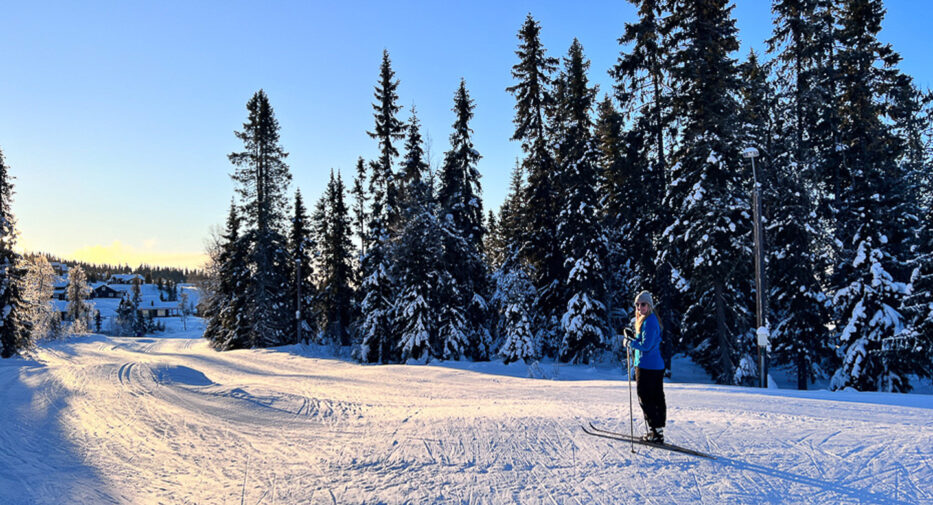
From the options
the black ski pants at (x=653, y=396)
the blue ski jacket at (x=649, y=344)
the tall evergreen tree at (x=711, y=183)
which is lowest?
the black ski pants at (x=653, y=396)

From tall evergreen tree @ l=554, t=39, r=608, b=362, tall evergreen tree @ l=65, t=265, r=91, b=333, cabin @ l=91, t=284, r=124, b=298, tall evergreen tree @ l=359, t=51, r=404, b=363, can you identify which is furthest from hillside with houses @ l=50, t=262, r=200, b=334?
tall evergreen tree @ l=554, t=39, r=608, b=362

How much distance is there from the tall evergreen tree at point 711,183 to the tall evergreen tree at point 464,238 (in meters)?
9.71

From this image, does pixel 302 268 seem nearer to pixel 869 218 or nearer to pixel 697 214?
pixel 697 214

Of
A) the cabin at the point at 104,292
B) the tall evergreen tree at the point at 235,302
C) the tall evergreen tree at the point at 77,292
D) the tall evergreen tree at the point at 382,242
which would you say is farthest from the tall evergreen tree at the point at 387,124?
the cabin at the point at 104,292

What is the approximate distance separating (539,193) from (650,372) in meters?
19.0

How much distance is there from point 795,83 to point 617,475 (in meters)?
21.9

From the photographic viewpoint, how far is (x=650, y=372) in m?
6.13

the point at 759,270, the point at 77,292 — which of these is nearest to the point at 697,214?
the point at 759,270

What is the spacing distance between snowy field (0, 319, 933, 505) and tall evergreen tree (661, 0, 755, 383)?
8215 mm

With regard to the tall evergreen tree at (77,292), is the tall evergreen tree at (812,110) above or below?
above

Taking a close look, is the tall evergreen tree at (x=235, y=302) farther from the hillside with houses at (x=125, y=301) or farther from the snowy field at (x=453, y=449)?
the hillside with houses at (x=125, y=301)

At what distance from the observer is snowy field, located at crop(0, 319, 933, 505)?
194 inches

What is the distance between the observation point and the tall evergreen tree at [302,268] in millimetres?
38000

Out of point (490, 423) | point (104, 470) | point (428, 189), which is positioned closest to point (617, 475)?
point (490, 423)
